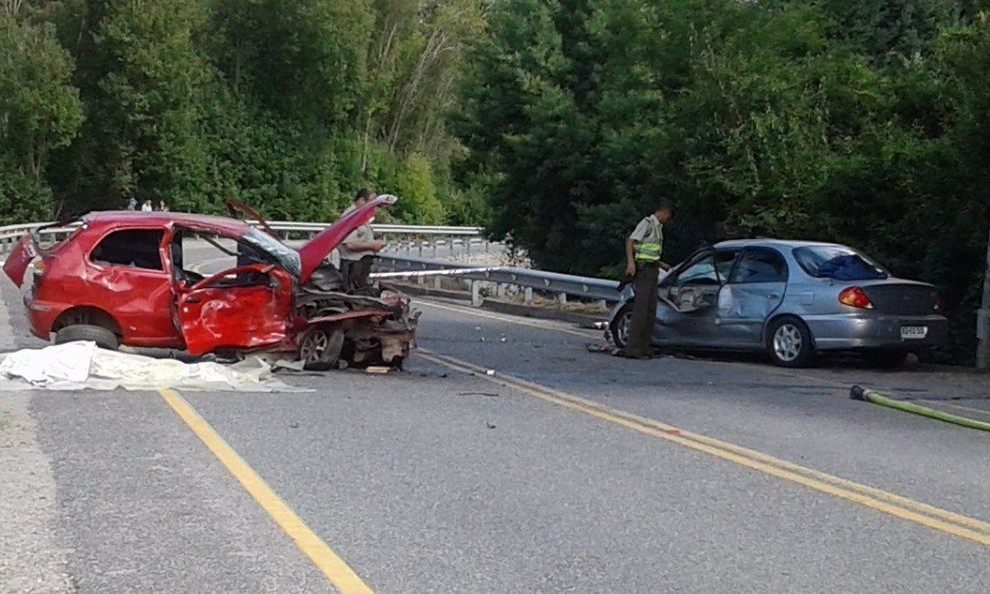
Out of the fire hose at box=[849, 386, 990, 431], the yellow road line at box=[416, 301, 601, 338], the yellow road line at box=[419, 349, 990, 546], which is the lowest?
the yellow road line at box=[416, 301, 601, 338]

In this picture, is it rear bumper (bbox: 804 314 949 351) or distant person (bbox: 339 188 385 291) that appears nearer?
rear bumper (bbox: 804 314 949 351)

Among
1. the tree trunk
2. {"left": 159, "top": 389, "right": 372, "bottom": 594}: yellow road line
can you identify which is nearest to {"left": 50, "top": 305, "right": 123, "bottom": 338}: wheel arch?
{"left": 159, "top": 389, "right": 372, "bottom": 594}: yellow road line

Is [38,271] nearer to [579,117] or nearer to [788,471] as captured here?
[788,471]

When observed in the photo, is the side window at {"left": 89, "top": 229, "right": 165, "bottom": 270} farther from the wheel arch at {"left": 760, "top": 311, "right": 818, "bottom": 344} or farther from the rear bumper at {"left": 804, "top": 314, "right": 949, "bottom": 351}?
the rear bumper at {"left": 804, "top": 314, "right": 949, "bottom": 351}

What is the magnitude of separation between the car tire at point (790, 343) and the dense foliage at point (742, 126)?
2680 mm

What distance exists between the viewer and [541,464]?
355 inches

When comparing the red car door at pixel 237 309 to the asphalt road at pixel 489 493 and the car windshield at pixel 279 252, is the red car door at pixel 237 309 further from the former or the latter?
the asphalt road at pixel 489 493

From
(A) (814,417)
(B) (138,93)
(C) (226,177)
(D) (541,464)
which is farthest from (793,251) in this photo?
(C) (226,177)

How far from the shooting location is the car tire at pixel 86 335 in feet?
43.2

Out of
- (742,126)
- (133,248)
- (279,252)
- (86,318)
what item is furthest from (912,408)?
(742,126)

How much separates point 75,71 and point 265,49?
10.6 metres

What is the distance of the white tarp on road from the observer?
11.9 meters

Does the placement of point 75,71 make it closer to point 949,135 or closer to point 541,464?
point 949,135

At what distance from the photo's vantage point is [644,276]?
646 inches
